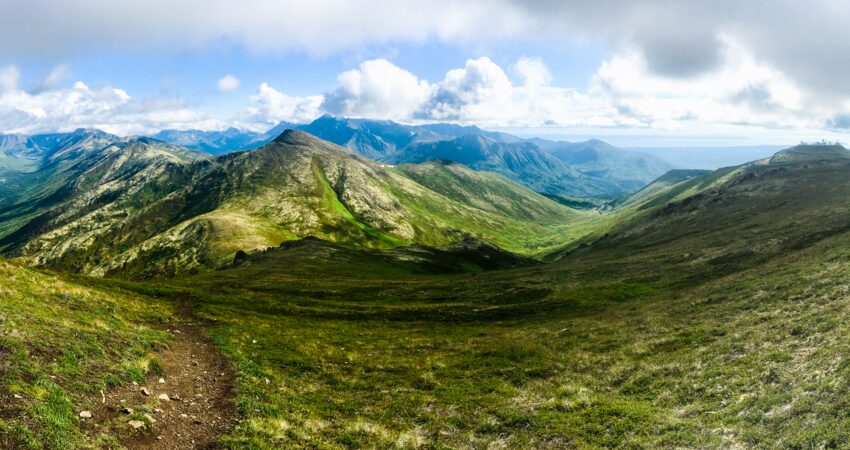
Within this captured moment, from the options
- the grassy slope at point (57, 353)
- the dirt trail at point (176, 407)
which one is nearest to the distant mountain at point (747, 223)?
the dirt trail at point (176, 407)

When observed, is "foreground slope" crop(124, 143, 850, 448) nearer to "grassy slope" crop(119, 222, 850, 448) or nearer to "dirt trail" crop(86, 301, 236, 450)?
"grassy slope" crop(119, 222, 850, 448)

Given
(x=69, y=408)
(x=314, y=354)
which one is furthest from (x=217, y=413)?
(x=314, y=354)

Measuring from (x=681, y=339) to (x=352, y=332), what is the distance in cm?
3572

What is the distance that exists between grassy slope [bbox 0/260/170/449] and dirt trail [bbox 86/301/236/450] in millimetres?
1032

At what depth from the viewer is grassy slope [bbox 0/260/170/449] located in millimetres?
15664

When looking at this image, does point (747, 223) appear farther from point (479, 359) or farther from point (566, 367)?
point (479, 359)

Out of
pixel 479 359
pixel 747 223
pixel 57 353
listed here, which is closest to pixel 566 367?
pixel 479 359

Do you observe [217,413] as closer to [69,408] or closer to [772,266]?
[69,408]

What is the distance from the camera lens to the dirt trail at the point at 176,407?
59.4 ft

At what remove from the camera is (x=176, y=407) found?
71.5 ft

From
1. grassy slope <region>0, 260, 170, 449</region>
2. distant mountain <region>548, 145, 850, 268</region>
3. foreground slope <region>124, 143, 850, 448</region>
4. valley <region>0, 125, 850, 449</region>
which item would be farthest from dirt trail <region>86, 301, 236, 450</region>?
distant mountain <region>548, 145, 850, 268</region>

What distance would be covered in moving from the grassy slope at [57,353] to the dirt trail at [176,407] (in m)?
1.03

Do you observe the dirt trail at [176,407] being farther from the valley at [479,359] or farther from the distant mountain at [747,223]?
the distant mountain at [747,223]

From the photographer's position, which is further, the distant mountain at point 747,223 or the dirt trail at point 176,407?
the distant mountain at point 747,223
